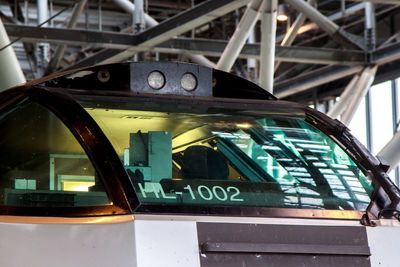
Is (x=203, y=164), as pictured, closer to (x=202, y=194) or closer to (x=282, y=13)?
(x=202, y=194)

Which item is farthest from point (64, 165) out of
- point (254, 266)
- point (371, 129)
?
point (371, 129)

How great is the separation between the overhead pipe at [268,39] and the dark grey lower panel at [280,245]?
969cm

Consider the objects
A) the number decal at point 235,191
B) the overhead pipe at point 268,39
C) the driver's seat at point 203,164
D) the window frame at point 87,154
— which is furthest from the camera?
the overhead pipe at point 268,39

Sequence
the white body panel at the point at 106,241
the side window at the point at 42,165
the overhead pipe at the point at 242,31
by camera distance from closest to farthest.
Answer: the white body panel at the point at 106,241, the side window at the point at 42,165, the overhead pipe at the point at 242,31

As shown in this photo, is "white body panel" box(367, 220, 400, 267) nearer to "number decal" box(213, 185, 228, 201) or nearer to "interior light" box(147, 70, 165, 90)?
"number decal" box(213, 185, 228, 201)

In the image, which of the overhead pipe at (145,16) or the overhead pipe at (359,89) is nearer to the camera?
the overhead pipe at (145,16)

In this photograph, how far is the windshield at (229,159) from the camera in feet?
17.0

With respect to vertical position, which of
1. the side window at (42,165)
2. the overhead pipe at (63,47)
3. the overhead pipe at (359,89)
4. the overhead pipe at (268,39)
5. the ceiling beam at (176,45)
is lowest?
the side window at (42,165)

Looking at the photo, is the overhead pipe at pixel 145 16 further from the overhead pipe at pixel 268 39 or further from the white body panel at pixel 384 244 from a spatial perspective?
the white body panel at pixel 384 244

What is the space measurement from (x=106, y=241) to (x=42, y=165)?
97cm

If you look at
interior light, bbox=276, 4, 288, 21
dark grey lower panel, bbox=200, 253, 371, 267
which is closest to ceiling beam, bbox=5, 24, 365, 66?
interior light, bbox=276, 4, 288, 21

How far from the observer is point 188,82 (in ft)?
20.6

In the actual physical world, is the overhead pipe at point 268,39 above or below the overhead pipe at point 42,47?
below

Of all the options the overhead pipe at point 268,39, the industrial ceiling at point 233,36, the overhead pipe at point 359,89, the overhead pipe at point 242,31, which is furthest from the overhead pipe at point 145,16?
the overhead pipe at point 268,39
